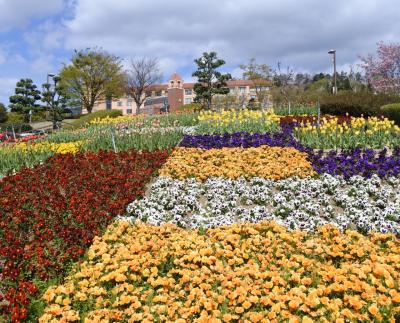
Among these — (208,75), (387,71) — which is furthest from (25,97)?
(387,71)

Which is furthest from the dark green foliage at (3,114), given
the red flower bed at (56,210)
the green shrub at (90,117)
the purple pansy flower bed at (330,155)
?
the purple pansy flower bed at (330,155)

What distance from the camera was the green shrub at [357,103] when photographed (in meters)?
20.5

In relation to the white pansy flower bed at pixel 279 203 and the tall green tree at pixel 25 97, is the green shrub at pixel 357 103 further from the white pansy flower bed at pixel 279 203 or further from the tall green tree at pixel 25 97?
the tall green tree at pixel 25 97

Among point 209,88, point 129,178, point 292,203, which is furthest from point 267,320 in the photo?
point 209,88

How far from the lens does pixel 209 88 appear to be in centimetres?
4431

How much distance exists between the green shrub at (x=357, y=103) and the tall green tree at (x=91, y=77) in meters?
32.5

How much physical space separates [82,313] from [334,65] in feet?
117

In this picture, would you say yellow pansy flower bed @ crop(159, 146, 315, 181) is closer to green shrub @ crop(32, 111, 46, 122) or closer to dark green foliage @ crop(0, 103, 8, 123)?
dark green foliage @ crop(0, 103, 8, 123)

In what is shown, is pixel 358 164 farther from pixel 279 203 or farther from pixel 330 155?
pixel 279 203

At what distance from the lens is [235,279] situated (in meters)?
4.47

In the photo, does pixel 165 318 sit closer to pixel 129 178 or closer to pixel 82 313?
pixel 82 313

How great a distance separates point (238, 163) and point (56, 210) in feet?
15.4

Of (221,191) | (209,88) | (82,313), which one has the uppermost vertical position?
(209,88)

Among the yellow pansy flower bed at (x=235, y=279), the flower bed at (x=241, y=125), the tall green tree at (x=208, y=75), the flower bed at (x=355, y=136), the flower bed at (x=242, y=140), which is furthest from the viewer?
the tall green tree at (x=208, y=75)
